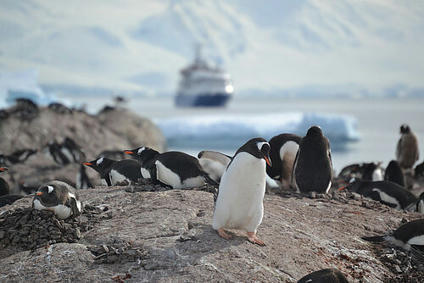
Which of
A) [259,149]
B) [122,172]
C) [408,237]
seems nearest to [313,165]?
[408,237]

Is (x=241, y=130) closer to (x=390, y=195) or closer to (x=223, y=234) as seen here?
(x=390, y=195)

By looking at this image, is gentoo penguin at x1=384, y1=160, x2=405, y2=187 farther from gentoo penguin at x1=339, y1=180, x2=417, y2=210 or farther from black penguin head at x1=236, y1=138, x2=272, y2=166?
black penguin head at x1=236, y1=138, x2=272, y2=166

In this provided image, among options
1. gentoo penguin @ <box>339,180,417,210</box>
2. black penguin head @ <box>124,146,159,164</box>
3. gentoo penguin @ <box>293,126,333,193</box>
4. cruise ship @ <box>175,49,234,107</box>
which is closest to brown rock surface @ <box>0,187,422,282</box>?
gentoo penguin @ <box>293,126,333,193</box>

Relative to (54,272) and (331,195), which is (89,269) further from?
(331,195)

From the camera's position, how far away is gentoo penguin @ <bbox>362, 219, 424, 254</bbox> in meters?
3.59

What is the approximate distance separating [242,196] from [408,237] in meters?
1.29

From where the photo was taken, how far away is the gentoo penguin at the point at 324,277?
2.77m

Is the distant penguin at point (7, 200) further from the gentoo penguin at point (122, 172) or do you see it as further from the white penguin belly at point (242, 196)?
the white penguin belly at point (242, 196)

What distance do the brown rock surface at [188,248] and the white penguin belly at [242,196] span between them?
11 centimetres

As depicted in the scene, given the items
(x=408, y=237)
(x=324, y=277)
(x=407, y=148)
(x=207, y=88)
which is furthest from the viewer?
(x=207, y=88)

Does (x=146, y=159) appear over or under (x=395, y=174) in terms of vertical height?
over

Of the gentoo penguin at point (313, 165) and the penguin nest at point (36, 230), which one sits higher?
the gentoo penguin at point (313, 165)

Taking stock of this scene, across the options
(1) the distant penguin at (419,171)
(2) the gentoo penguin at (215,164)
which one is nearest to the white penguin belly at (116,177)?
(2) the gentoo penguin at (215,164)

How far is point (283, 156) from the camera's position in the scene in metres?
5.25
